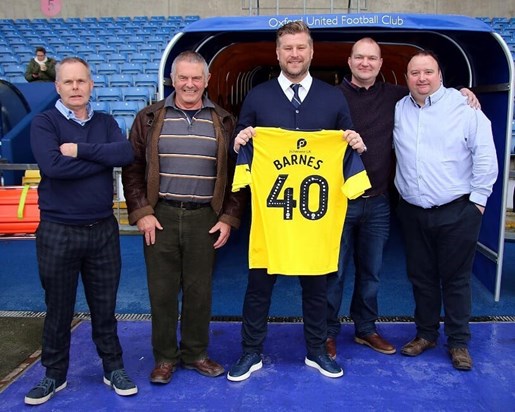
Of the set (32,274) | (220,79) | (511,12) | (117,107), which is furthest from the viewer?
(511,12)

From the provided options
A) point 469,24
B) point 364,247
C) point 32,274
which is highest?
point 469,24

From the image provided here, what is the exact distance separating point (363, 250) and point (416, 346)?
79cm

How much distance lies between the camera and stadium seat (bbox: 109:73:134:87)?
13188mm

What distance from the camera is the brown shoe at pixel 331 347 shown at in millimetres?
3674

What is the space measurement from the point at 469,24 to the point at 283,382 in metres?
2.95

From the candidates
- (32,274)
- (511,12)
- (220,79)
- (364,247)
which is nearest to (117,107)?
(220,79)

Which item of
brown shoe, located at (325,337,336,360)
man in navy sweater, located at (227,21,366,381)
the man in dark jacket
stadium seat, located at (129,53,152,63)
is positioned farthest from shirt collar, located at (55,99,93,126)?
stadium seat, located at (129,53,152,63)

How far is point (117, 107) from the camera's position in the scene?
11.7 metres

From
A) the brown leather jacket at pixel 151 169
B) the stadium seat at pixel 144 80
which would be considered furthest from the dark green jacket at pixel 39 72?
the brown leather jacket at pixel 151 169

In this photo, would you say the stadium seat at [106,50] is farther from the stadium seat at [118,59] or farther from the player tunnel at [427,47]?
the player tunnel at [427,47]

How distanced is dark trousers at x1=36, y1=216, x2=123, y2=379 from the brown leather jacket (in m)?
0.24

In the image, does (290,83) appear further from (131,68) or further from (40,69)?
(131,68)

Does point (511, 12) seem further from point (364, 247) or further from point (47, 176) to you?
point (47, 176)

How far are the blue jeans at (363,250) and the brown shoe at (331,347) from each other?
0.13ft
